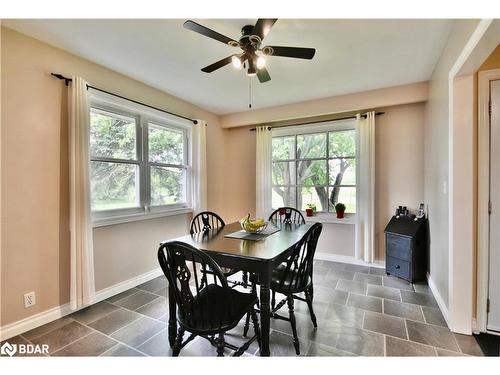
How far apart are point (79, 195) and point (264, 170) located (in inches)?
106

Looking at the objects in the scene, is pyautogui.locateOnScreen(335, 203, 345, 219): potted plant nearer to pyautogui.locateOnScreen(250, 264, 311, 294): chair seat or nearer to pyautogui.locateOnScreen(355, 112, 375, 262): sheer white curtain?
pyautogui.locateOnScreen(355, 112, 375, 262): sheer white curtain

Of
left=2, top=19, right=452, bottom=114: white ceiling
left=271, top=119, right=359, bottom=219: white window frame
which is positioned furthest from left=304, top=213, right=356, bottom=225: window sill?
left=2, top=19, right=452, bottom=114: white ceiling

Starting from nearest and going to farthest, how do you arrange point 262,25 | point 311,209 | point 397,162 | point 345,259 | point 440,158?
1. point 262,25
2. point 440,158
3. point 397,162
4. point 345,259
5. point 311,209

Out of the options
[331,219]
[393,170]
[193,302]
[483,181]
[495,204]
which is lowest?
[193,302]

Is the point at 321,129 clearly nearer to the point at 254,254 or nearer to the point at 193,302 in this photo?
the point at 254,254

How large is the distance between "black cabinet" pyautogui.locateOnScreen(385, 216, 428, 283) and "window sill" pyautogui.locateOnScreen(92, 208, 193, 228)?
114 inches

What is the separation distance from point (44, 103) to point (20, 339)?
1.96 meters

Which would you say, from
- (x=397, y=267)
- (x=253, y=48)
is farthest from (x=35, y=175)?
(x=397, y=267)

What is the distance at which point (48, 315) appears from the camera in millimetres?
2143

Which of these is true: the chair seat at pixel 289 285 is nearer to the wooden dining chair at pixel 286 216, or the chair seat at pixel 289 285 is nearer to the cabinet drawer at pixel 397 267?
the wooden dining chair at pixel 286 216

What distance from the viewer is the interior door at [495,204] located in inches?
73.0

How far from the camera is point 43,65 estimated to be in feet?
6.97

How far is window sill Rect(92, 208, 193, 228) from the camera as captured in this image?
8.40 feet
